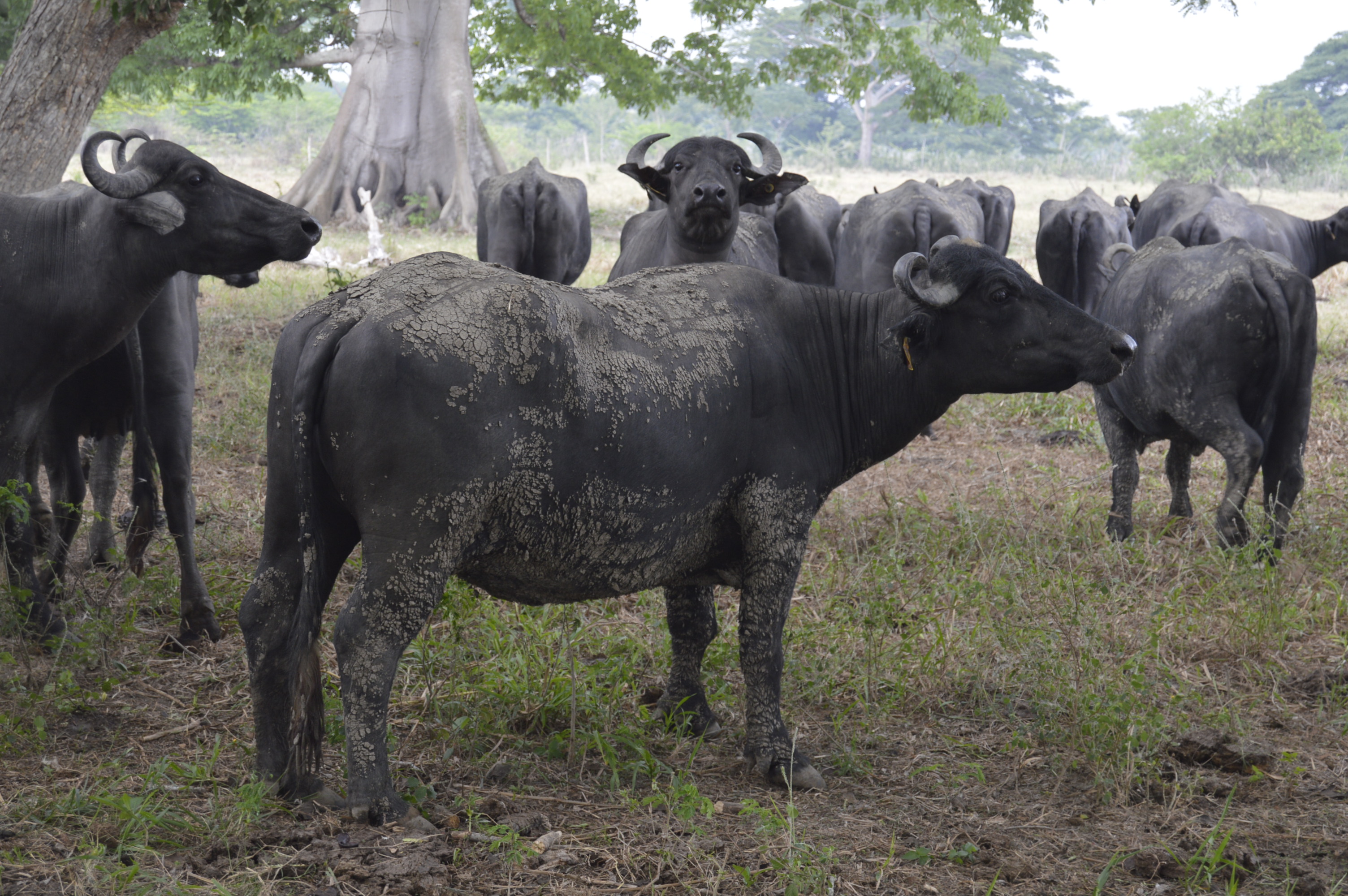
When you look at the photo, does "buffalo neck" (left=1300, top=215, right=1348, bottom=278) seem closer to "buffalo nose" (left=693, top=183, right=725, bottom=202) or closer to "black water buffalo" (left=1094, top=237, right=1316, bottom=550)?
"black water buffalo" (left=1094, top=237, right=1316, bottom=550)

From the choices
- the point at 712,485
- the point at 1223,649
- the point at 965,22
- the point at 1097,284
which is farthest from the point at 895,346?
the point at 965,22

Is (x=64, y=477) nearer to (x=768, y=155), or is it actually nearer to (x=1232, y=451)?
(x=768, y=155)

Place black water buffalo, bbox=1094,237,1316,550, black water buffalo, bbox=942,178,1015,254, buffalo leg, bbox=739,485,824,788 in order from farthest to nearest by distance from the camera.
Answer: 1. black water buffalo, bbox=942,178,1015,254
2. black water buffalo, bbox=1094,237,1316,550
3. buffalo leg, bbox=739,485,824,788

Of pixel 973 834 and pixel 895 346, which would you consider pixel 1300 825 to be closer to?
pixel 973 834

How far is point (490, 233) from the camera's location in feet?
39.1

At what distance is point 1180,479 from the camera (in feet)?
23.9

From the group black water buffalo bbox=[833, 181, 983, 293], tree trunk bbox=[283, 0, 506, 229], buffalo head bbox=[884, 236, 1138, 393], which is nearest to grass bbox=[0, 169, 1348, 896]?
buffalo head bbox=[884, 236, 1138, 393]

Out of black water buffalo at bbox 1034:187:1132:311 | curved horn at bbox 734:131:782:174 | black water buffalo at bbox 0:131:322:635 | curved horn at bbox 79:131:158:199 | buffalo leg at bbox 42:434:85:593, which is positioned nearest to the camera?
curved horn at bbox 79:131:158:199

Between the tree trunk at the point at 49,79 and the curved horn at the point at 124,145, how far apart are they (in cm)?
282

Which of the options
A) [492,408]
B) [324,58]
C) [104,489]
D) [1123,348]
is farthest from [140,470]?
[324,58]

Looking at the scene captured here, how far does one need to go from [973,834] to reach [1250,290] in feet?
13.9

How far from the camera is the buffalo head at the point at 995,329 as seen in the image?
13.3 ft

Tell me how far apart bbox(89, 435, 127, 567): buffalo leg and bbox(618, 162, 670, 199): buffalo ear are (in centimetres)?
341

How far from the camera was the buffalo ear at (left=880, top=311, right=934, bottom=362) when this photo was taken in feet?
13.2
